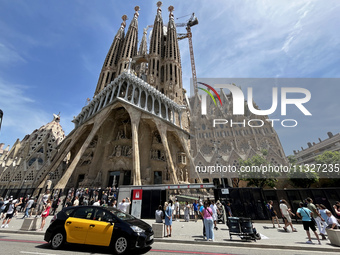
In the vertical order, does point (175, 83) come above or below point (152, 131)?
above

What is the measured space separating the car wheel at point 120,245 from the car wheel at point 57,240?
195 centimetres

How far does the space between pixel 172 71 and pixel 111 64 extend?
16.7 metres

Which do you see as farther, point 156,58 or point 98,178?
point 156,58

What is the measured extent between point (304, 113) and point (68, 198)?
2528 cm

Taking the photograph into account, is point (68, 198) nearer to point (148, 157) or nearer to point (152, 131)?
point (148, 157)

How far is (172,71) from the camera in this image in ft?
130

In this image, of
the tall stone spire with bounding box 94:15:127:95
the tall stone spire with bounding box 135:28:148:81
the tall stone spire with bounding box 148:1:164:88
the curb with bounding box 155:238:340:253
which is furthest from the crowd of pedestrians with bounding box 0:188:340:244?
the tall stone spire with bounding box 135:28:148:81

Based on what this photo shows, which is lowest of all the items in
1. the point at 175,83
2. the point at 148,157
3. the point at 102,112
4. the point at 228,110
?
the point at 148,157

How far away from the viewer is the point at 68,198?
15.2 metres

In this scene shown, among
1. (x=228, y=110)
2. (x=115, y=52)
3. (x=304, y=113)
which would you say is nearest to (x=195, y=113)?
(x=228, y=110)

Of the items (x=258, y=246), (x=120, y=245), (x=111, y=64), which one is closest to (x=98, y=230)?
(x=120, y=245)

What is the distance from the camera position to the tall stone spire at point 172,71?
119 ft

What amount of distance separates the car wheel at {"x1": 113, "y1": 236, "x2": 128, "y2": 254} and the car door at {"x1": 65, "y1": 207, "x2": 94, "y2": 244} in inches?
44.0

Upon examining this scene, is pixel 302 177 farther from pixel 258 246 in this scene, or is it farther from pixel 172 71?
pixel 172 71
